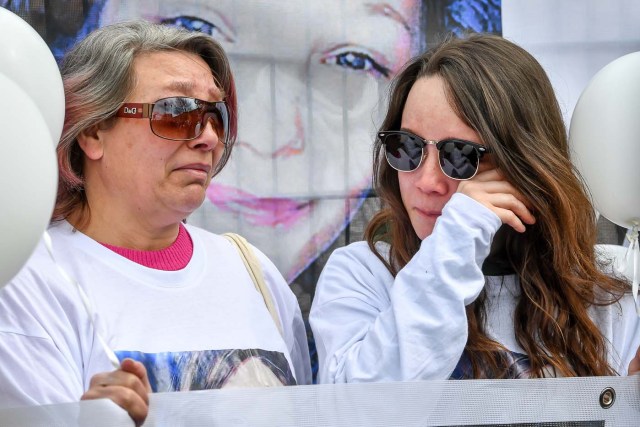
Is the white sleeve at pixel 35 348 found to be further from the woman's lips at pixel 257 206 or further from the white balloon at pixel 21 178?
the woman's lips at pixel 257 206

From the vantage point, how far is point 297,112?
7.40 ft

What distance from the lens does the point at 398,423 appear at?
5.53 feet

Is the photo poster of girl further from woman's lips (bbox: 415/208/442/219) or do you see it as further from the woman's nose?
woman's lips (bbox: 415/208/442/219)

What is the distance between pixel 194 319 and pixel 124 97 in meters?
0.50

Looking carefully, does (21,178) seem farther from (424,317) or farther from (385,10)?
(385,10)

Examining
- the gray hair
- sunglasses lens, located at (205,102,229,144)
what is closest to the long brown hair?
sunglasses lens, located at (205,102,229,144)

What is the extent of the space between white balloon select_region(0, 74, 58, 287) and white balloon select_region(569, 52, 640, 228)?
3.77ft

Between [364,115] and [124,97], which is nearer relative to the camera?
[124,97]

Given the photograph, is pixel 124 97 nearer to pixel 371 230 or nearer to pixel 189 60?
pixel 189 60

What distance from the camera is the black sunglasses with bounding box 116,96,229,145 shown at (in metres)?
2.00

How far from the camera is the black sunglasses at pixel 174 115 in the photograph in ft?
6.55

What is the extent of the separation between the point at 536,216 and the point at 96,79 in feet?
3.19

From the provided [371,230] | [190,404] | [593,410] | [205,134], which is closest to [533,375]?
[593,410]

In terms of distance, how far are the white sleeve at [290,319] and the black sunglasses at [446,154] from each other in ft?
1.66
